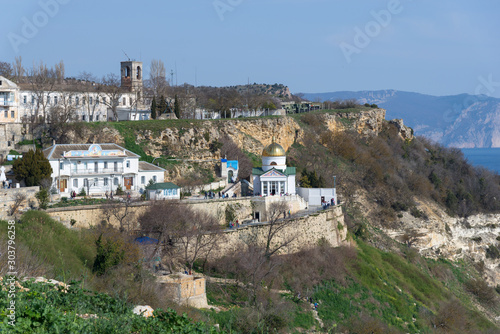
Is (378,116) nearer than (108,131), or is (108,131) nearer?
(108,131)

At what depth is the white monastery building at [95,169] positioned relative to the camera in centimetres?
4009

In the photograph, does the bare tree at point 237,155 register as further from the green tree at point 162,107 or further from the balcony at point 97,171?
the balcony at point 97,171

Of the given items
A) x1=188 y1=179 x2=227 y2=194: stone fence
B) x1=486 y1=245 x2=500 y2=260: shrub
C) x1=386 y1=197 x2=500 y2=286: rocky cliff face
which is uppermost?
x1=188 y1=179 x2=227 y2=194: stone fence

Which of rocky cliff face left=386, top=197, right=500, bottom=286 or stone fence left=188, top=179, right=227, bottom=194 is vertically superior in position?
stone fence left=188, top=179, right=227, bottom=194

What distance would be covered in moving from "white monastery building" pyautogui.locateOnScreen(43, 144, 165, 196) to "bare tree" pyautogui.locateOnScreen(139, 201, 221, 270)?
5.51 metres

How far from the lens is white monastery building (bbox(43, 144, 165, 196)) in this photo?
132ft

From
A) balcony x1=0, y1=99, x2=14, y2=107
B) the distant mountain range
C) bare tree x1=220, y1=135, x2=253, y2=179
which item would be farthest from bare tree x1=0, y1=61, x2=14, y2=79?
the distant mountain range

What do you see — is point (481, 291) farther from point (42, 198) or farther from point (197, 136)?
point (42, 198)

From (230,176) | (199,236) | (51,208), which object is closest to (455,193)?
(230,176)

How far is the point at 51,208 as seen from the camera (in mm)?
34938

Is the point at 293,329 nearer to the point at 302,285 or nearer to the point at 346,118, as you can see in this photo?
the point at 302,285

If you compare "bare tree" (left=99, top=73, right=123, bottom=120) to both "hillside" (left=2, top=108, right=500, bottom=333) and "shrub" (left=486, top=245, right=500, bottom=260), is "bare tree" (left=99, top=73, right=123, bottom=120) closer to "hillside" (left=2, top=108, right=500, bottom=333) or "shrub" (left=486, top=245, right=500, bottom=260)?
"hillside" (left=2, top=108, right=500, bottom=333)

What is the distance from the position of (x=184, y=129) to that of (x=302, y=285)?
21393mm

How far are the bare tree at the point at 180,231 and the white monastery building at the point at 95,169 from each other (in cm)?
551
